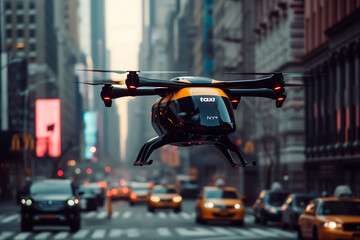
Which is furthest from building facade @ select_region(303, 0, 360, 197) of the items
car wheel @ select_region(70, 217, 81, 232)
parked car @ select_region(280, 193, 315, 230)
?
car wheel @ select_region(70, 217, 81, 232)

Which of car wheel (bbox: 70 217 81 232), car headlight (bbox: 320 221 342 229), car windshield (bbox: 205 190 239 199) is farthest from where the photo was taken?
car windshield (bbox: 205 190 239 199)

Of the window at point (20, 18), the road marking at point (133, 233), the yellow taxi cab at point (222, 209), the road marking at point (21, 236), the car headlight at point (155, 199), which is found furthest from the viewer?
the window at point (20, 18)

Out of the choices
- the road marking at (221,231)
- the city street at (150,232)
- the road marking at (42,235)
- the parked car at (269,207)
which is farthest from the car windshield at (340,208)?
the parked car at (269,207)

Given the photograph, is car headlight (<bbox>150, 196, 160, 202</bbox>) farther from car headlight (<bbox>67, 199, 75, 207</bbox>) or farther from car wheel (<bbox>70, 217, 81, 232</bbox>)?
car headlight (<bbox>67, 199, 75, 207</bbox>)

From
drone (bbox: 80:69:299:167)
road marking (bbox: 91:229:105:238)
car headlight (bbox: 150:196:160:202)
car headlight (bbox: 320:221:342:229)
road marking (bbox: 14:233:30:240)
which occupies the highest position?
drone (bbox: 80:69:299:167)

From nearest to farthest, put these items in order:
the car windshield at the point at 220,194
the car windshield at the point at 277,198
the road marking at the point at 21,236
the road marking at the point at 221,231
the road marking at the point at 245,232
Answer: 1. the road marking at the point at 21,236
2. the road marking at the point at 245,232
3. the road marking at the point at 221,231
4. the car windshield at the point at 220,194
5. the car windshield at the point at 277,198

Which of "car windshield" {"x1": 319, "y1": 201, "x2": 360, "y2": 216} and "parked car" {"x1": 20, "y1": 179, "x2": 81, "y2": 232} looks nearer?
"car windshield" {"x1": 319, "y1": 201, "x2": 360, "y2": 216}

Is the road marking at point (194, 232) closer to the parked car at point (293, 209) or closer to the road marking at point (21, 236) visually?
the parked car at point (293, 209)

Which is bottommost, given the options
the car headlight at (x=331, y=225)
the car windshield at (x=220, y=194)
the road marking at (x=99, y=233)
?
the road marking at (x=99, y=233)
